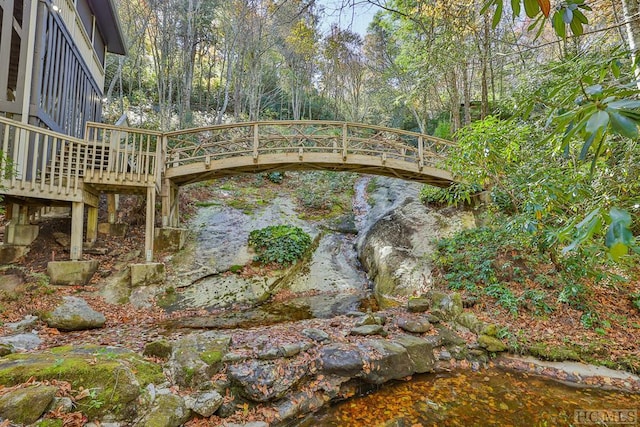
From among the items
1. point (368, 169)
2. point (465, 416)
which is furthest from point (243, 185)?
point (465, 416)

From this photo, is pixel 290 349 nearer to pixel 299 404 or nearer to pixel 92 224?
pixel 299 404

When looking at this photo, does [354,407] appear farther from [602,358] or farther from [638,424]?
[602,358]

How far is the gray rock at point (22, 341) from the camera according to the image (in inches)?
122

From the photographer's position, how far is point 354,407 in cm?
307

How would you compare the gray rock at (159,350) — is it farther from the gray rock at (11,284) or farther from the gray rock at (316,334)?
the gray rock at (11,284)

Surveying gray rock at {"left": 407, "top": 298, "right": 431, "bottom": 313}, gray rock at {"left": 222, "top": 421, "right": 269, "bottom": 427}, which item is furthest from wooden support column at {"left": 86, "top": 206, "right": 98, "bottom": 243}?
gray rock at {"left": 407, "top": 298, "right": 431, "bottom": 313}

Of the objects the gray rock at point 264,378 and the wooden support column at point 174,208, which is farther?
the wooden support column at point 174,208

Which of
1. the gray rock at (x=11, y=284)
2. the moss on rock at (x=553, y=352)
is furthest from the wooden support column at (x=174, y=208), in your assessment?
the moss on rock at (x=553, y=352)

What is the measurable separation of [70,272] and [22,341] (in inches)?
89.4

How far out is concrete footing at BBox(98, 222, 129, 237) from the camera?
693 centimetres

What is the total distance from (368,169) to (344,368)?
5796mm

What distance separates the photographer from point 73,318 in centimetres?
392

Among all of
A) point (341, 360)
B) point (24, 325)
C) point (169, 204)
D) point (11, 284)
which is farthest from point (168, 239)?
point (341, 360)

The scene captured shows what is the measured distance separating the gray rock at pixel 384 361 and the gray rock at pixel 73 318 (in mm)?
3651
